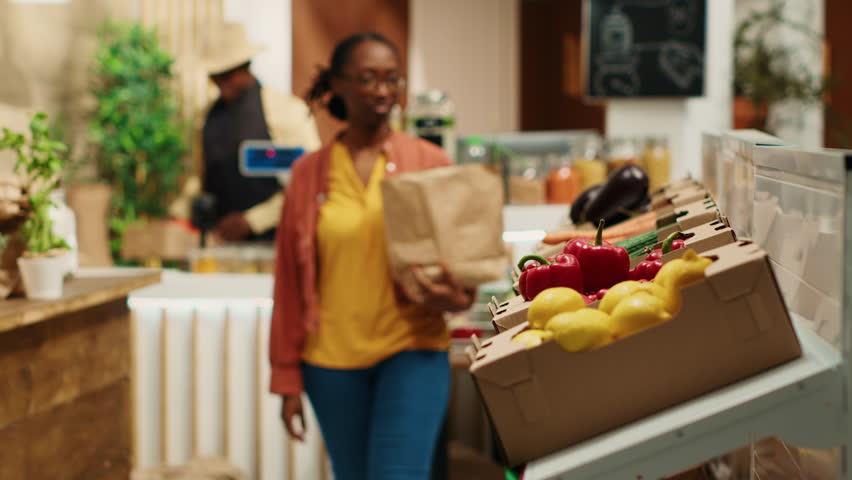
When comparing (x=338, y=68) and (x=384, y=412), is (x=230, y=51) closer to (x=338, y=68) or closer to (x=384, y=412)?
(x=338, y=68)

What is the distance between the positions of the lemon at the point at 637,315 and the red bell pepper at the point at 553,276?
1.00ft

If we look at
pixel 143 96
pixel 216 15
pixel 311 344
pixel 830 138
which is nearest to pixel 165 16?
pixel 216 15

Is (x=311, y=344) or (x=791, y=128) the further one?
(x=791, y=128)

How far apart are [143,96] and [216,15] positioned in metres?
1.12

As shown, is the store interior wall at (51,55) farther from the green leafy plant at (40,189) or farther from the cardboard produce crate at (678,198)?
the cardboard produce crate at (678,198)

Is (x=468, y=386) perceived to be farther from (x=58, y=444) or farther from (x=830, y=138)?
(x=830, y=138)

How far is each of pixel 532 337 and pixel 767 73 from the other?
26.4ft

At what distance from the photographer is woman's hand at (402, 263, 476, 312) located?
8.76ft

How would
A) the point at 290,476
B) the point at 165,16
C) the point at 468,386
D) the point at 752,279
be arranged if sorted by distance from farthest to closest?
1. the point at 165,16
2. the point at 468,386
3. the point at 290,476
4. the point at 752,279

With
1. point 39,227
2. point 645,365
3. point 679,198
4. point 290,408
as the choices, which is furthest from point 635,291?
point 290,408

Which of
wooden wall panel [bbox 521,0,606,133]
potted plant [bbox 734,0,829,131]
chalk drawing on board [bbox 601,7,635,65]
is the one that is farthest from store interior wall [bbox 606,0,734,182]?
wooden wall panel [bbox 521,0,606,133]

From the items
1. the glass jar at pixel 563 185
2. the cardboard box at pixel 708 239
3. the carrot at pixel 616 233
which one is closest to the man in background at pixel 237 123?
the glass jar at pixel 563 185

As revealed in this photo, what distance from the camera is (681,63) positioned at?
575 cm

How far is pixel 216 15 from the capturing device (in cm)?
709
